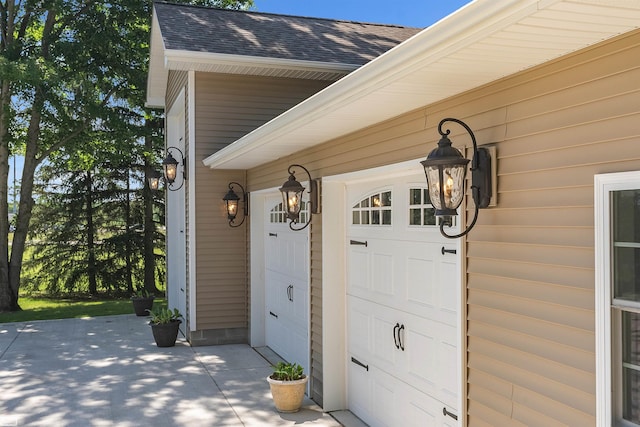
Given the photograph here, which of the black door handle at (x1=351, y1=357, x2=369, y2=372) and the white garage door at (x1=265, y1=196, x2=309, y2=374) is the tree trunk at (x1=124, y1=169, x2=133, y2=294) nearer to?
the white garage door at (x1=265, y1=196, x2=309, y2=374)

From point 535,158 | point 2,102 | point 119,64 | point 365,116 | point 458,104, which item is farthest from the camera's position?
point 119,64

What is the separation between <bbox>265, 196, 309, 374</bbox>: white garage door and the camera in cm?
670

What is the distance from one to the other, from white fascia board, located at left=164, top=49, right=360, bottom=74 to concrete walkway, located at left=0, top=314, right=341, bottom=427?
3.92 meters

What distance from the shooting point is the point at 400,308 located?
14.9 feet

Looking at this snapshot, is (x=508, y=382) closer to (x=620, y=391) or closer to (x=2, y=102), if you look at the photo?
(x=620, y=391)

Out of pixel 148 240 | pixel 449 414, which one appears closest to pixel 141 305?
pixel 148 240

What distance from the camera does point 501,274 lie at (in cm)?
316

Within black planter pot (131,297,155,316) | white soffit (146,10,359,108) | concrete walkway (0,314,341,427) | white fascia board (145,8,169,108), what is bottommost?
concrete walkway (0,314,341,427)

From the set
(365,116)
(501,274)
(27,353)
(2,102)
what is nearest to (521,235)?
(501,274)

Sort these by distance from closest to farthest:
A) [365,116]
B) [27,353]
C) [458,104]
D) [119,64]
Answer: [458,104] → [365,116] → [27,353] → [119,64]

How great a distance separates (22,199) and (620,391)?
12813mm

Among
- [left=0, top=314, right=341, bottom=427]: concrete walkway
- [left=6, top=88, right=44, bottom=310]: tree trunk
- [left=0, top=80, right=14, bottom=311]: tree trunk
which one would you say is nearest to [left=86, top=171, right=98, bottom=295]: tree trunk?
[left=6, top=88, right=44, bottom=310]: tree trunk

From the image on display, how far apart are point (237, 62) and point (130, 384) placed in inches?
173

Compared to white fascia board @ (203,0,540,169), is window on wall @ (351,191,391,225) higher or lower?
lower
